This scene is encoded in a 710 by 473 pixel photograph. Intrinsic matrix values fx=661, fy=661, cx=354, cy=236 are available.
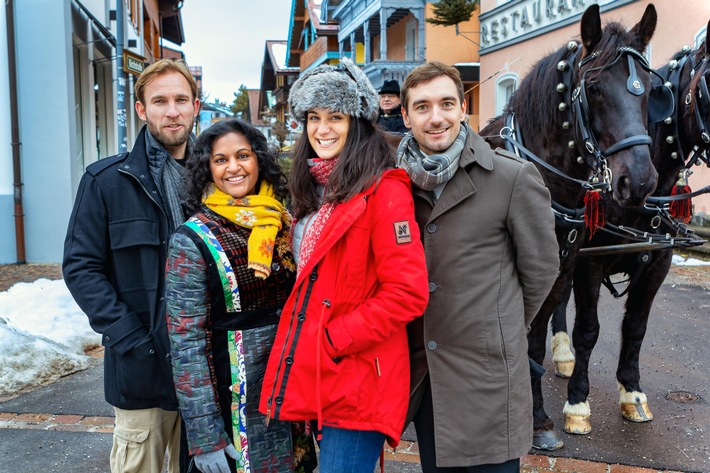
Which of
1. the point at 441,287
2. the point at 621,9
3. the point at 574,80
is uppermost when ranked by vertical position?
the point at 621,9

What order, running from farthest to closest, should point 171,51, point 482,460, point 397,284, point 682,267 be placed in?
point 171,51
point 682,267
point 482,460
point 397,284

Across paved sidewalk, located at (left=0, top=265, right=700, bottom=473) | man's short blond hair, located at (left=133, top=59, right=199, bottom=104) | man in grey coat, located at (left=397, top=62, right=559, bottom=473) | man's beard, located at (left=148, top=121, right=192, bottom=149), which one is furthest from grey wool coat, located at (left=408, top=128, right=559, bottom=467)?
paved sidewalk, located at (left=0, top=265, right=700, bottom=473)

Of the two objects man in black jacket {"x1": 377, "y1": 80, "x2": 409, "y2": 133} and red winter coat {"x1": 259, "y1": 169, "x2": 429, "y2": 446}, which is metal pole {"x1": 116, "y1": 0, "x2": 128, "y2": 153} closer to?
man in black jacket {"x1": 377, "y1": 80, "x2": 409, "y2": 133}

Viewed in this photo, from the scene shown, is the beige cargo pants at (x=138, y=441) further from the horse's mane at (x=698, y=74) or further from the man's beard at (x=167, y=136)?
the horse's mane at (x=698, y=74)

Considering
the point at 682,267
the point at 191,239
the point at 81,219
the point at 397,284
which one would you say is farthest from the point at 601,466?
the point at 682,267

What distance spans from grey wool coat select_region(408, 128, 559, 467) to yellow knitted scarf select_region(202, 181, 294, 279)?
0.52 m

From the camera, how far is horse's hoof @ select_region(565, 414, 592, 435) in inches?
159

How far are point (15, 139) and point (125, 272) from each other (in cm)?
732

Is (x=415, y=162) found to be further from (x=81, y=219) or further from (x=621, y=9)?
(x=621, y=9)

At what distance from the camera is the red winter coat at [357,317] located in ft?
6.52

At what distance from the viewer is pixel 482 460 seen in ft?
6.96

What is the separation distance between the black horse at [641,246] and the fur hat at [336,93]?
7.31 feet

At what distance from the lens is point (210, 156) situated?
7.70ft

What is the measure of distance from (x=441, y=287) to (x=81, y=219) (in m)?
1.33
